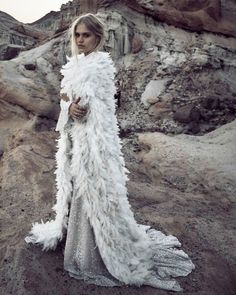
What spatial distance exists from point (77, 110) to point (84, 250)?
1.01m

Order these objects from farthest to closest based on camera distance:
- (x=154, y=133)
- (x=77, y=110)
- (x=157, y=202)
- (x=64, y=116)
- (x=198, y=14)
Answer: (x=198, y=14) < (x=154, y=133) < (x=157, y=202) < (x=64, y=116) < (x=77, y=110)

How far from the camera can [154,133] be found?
25.8ft

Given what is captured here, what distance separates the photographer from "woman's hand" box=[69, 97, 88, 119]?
2863 mm

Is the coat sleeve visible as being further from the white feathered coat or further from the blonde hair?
the blonde hair

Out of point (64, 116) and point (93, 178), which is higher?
point (64, 116)

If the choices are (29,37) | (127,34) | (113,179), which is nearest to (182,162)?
(113,179)

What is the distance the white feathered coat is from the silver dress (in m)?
0.06

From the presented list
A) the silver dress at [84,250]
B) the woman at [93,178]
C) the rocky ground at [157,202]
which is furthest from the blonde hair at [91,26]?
the rocky ground at [157,202]

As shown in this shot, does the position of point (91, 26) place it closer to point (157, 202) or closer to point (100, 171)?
point (100, 171)

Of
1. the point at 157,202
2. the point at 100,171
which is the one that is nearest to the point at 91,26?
the point at 100,171

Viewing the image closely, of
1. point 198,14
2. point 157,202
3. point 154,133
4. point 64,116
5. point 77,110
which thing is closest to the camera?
point 77,110

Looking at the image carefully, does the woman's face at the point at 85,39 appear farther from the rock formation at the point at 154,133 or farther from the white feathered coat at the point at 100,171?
the rock formation at the point at 154,133

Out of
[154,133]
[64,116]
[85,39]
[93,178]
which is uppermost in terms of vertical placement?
[85,39]

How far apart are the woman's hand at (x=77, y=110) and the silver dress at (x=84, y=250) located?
0.60m
